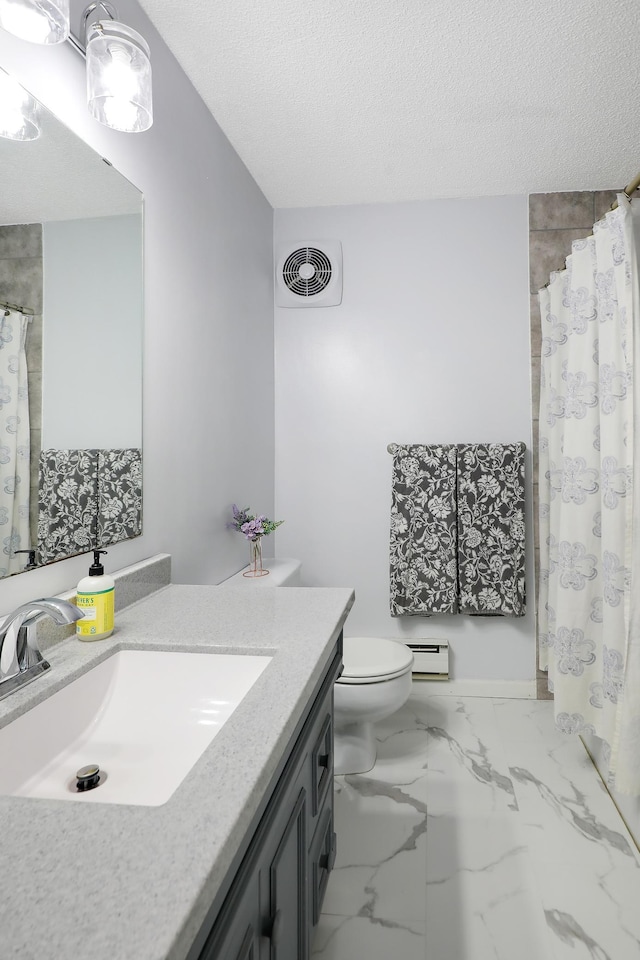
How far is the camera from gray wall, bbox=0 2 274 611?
1.29 m

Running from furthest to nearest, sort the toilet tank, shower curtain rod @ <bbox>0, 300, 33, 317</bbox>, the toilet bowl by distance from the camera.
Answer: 1. the toilet tank
2. the toilet bowl
3. shower curtain rod @ <bbox>0, 300, 33, 317</bbox>

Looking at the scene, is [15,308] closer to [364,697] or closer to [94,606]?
[94,606]

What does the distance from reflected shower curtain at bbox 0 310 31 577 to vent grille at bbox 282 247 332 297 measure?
6.55ft

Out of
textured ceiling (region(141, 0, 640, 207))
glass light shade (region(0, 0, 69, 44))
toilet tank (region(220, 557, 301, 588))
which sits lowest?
toilet tank (region(220, 557, 301, 588))

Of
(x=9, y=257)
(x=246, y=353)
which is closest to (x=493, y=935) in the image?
(x=9, y=257)

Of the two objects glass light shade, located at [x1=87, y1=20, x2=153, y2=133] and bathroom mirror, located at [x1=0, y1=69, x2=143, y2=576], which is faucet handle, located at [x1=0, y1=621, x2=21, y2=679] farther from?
glass light shade, located at [x1=87, y1=20, x2=153, y2=133]

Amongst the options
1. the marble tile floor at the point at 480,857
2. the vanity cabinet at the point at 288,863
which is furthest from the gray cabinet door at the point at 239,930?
the marble tile floor at the point at 480,857

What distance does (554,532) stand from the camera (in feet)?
7.73

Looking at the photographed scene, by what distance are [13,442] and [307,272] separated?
7.00 feet

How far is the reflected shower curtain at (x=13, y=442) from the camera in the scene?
3.37ft

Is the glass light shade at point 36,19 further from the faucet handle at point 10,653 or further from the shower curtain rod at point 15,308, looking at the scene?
the faucet handle at point 10,653

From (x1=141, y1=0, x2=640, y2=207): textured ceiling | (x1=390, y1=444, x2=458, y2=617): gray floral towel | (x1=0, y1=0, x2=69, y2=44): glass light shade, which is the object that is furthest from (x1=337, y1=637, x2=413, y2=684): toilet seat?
(x1=141, y1=0, x2=640, y2=207): textured ceiling

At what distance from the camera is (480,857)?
1729 millimetres

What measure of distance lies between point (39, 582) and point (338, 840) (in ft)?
3.98
